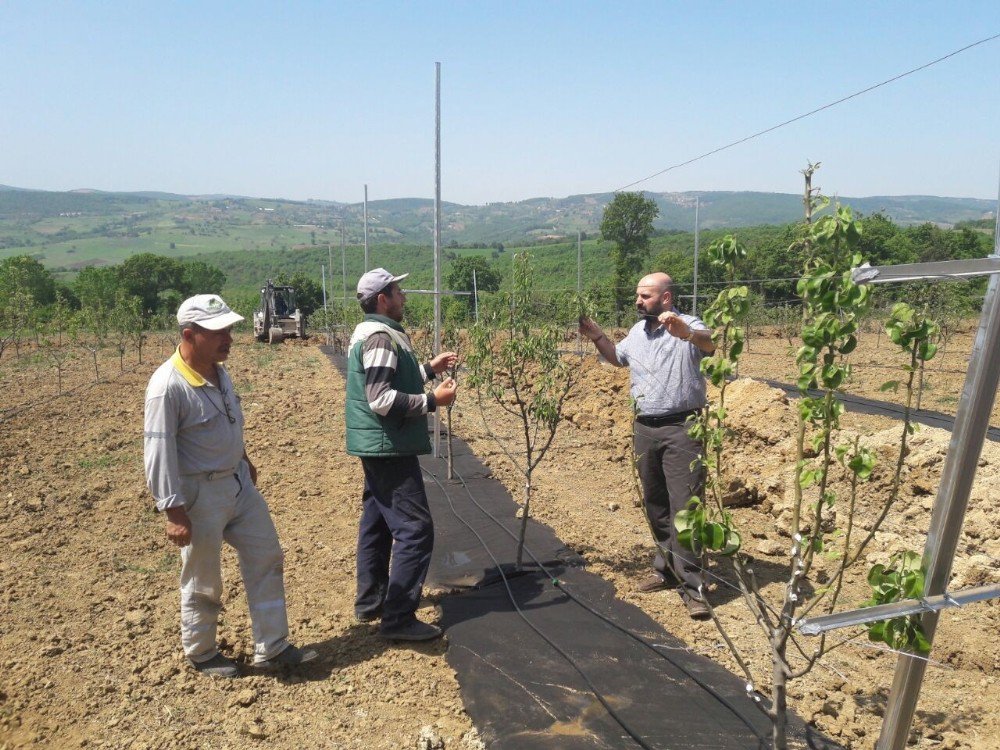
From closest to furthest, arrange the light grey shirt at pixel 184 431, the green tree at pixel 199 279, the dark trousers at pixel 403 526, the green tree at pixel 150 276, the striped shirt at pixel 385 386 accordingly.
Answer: the light grey shirt at pixel 184 431 → the striped shirt at pixel 385 386 → the dark trousers at pixel 403 526 → the green tree at pixel 150 276 → the green tree at pixel 199 279

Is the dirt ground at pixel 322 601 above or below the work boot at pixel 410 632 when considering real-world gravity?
below

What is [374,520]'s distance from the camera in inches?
155

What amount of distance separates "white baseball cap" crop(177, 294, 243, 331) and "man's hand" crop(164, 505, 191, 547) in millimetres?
776

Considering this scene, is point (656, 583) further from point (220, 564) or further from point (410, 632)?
point (220, 564)

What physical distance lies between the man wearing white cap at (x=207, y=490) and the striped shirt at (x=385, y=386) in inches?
25.0

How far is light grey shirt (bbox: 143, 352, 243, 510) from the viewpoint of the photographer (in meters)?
3.07

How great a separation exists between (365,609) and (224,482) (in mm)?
1155

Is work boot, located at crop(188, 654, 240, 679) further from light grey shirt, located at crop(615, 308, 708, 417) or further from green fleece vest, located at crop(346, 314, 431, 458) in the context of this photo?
light grey shirt, located at crop(615, 308, 708, 417)

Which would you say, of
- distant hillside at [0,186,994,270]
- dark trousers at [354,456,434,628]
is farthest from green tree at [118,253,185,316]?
dark trousers at [354,456,434,628]

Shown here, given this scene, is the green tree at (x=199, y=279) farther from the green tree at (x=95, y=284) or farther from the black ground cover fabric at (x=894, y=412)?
the black ground cover fabric at (x=894, y=412)

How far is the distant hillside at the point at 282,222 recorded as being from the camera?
317 ft

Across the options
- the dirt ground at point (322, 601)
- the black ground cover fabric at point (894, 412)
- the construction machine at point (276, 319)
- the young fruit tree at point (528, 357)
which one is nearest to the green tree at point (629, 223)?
the construction machine at point (276, 319)

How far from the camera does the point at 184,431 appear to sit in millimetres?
3223

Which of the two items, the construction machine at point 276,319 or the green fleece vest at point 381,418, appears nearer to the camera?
the green fleece vest at point 381,418
